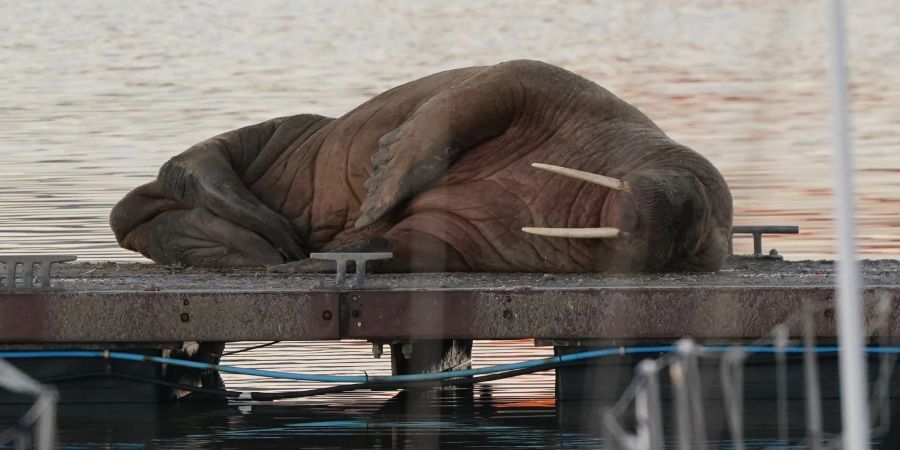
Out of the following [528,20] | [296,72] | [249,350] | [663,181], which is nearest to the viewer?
→ [663,181]

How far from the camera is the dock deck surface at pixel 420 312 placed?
21.7 ft

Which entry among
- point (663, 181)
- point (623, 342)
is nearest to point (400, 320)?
point (623, 342)

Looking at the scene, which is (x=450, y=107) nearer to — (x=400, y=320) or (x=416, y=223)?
(x=416, y=223)

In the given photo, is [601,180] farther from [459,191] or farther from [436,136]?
[459,191]

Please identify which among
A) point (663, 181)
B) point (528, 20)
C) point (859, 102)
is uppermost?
point (528, 20)

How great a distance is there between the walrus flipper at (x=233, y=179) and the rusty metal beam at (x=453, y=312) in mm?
2005

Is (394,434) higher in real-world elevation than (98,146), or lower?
lower

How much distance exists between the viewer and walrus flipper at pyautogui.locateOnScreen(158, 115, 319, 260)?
8.80 metres

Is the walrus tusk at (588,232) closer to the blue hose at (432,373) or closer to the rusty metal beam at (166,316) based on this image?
the blue hose at (432,373)

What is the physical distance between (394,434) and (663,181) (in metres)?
1.85

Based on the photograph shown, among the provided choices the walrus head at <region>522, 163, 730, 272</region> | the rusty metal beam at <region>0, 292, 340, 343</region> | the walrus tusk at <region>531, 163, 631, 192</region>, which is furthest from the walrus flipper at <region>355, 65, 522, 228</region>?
the rusty metal beam at <region>0, 292, 340, 343</region>

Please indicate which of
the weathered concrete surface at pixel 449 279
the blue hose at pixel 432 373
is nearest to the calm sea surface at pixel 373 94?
the blue hose at pixel 432 373

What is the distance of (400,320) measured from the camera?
663 cm

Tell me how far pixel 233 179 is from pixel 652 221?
252cm
